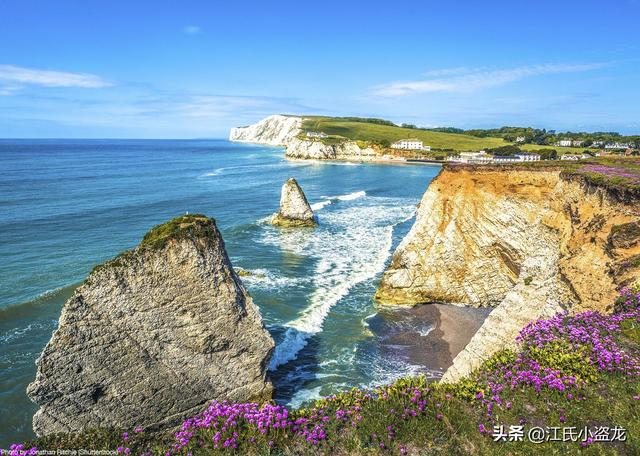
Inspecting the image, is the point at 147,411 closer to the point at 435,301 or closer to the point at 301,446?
the point at 301,446

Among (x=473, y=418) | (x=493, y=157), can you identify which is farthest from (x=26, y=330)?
(x=493, y=157)

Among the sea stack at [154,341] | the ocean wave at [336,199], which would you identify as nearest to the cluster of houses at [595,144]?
the ocean wave at [336,199]

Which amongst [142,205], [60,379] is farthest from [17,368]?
[142,205]

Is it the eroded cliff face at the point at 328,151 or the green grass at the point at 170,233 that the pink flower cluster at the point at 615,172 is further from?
the eroded cliff face at the point at 328,151

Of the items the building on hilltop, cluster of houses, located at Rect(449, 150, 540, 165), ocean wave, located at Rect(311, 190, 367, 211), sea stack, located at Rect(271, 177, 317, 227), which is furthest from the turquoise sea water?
the building on hilltop

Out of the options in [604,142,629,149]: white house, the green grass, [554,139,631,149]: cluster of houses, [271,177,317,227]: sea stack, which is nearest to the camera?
the green grass

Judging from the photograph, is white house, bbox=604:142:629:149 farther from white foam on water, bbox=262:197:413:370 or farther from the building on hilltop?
white foam on water, bbox=262:197:413:370
